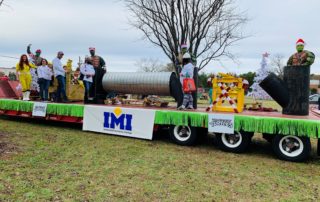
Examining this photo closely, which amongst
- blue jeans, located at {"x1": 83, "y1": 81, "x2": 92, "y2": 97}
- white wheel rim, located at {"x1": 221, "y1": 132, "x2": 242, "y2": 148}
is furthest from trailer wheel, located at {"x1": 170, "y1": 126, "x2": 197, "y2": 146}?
blue jeans, located at {"x1": 83, "y1": 81, "x2": 92, "y2": 97}

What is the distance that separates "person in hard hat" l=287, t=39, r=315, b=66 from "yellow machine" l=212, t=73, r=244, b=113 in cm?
123

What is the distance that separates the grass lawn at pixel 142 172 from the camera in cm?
402

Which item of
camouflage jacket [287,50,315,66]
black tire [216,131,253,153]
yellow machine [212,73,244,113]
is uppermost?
camouflage jacket [287,50,315,66]

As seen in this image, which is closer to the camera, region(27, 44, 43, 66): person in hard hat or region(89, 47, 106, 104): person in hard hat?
region(89, 47, 106, 104): person in hard hat

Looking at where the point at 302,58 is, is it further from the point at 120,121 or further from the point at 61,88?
the point at 61,88

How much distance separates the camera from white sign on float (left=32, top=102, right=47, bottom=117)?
8992 millimetres

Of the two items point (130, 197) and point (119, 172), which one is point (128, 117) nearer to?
point (119, 172)

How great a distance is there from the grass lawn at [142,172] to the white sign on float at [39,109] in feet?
5.63

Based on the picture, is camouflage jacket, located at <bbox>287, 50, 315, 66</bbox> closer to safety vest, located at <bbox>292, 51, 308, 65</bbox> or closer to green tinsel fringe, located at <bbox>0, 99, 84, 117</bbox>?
safety vest, located at <bbox>292, 51, 308, 65</bbox>

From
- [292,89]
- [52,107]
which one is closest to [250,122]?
[292,89]

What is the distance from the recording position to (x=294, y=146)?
231 inches

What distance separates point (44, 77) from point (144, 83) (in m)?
3.80

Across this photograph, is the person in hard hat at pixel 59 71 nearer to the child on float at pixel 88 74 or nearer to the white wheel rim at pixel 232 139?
the child on float at pixel 88 74

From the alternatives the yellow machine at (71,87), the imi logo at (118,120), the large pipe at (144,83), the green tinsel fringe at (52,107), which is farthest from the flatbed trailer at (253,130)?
the yellow machine at (71,87)
